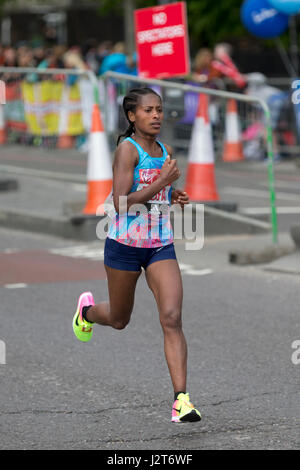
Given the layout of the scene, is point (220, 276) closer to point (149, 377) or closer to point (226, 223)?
point (226, 223)

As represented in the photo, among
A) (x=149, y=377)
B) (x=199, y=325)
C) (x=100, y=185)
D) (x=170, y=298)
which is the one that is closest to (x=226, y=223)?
(x=100, y=185)

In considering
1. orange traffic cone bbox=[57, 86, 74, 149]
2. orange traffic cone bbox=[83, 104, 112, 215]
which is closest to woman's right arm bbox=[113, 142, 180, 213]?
orange traffic cone bbox=[83, 104, 112, 215]

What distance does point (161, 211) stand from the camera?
6.15 m

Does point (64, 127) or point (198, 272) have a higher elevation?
point (64, 127)

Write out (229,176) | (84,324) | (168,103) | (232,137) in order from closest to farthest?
(84,324) < (168,103) < (229,176) < (232,137)

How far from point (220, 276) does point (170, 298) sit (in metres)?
4.42

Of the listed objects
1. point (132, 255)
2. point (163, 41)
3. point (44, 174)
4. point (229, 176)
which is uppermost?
point (163, 41)

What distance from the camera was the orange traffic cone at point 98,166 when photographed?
1285 centimetres

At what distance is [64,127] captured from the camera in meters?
19.0

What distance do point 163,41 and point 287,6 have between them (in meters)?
4.62

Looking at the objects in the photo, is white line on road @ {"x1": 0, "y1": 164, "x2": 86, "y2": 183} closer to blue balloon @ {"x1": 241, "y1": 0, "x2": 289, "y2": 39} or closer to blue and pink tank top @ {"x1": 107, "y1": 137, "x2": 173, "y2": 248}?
blue balloon @ {"x1": 241, "y1": 0, "x2": 289, "y2": 39}

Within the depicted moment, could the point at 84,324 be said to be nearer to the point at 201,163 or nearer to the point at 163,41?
the point at 201,163

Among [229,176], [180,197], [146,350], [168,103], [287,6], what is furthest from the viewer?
[287,6]

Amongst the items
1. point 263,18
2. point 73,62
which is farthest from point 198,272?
point 73,62
